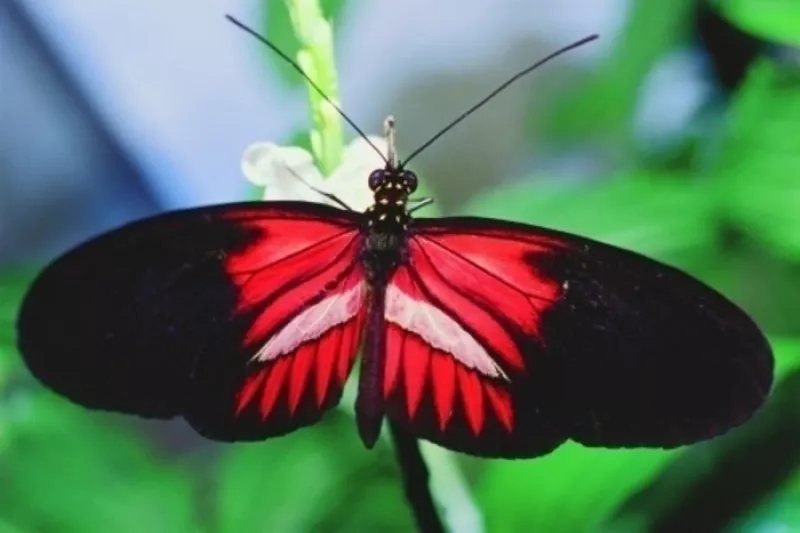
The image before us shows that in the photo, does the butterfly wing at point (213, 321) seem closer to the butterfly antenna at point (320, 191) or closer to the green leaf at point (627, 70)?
the butterfly antenna at point (320, 191)

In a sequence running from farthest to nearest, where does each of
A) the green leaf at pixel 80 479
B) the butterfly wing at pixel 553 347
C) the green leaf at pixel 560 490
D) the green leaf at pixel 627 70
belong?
the green leaf at pixel 627 70, the green leaf at pixel 80 479, the green leaf at pixel 560 490, the butterfly wing at pixel 553 347

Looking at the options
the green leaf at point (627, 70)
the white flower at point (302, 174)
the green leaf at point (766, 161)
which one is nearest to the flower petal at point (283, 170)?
the white flower at point (302, 174)

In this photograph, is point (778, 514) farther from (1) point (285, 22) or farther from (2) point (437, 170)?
(2) point (437, 170)

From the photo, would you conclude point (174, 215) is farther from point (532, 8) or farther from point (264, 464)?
point (532, 8)

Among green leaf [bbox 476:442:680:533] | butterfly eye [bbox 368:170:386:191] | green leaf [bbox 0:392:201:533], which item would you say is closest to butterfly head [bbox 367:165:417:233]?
butterfly eye [bbox 368:170:386:191]

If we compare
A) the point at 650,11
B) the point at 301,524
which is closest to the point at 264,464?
the point at 301,524

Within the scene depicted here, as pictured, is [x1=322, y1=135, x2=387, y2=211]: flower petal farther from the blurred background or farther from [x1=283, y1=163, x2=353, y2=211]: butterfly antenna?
the blurred background
